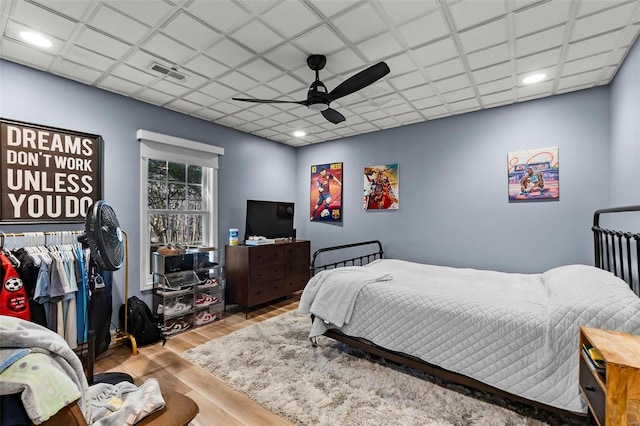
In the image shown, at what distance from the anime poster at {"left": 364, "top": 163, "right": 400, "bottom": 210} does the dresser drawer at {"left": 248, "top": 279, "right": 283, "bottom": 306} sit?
182cm

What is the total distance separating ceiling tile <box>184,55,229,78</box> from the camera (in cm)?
251

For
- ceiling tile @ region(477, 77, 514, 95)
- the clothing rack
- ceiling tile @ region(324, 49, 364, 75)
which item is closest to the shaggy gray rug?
the clothing rack

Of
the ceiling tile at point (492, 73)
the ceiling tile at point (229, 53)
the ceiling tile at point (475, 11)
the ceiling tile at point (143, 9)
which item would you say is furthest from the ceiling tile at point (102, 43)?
the ceiling tile at point (492, 73)

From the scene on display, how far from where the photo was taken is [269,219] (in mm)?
4441

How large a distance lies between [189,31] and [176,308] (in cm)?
278

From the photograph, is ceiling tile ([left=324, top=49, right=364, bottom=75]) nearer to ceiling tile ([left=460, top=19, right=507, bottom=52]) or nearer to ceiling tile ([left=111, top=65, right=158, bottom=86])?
ceiling tile ([left=460, top=19, right=507, bottom=52])

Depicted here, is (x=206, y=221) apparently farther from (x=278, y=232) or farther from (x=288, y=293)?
(x=288, y=293)

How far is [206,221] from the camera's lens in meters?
4.10

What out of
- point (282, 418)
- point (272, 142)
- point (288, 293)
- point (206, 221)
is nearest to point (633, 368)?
point (282, 418)

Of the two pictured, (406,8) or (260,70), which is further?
(260,70)

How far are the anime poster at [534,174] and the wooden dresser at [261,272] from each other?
302cm

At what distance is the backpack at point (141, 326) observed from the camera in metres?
2.98

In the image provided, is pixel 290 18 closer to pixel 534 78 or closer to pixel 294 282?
pixel 534 78

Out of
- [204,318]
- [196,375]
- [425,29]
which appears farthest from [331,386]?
[425,29]
